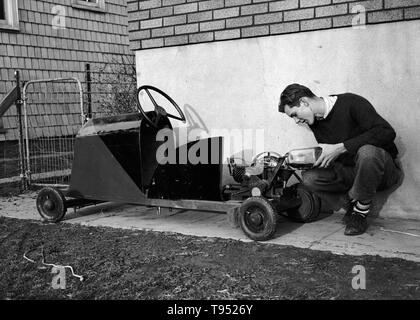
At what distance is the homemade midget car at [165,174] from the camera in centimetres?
427

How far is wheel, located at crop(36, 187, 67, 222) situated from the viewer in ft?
16.2

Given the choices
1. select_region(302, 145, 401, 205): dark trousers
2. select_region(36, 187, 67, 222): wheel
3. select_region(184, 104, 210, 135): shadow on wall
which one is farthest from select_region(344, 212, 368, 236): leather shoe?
select_region(36, 187, 67, 222): wheel

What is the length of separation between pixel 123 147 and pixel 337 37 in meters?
2.29

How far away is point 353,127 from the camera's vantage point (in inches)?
166

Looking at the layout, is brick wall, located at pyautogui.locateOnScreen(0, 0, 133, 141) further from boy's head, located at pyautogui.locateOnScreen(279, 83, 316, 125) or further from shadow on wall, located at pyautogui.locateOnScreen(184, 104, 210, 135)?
boy's head, located at pyautogui.locateOnScreen(279, 83, 316, 125)

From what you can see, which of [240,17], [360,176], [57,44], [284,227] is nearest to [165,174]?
[284,227]

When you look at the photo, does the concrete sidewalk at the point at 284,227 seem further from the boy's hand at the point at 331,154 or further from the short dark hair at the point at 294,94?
the short dark hair at the point at 294,94

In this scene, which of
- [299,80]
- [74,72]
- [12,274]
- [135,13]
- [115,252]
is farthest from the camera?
[74,72]

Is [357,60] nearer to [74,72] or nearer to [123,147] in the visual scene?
[123,147]

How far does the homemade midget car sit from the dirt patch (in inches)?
16.7

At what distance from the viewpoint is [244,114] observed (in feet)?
17.8

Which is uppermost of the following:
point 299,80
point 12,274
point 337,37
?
point 337,37

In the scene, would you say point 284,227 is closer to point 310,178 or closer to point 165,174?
point 310,178

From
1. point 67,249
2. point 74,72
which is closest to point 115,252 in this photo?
point 67,249
